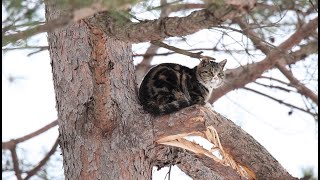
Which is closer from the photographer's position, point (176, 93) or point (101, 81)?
point (101, 81)

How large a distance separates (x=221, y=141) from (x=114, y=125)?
1.93 feet

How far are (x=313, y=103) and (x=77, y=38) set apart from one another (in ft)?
7.02

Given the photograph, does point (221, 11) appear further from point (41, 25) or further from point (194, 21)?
point (41, 25)

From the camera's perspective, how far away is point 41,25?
8.70ft

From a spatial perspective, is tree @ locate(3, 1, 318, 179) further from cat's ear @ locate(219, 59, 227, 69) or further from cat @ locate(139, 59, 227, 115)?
cat's ear @ locate(219, 59, 227, 69)

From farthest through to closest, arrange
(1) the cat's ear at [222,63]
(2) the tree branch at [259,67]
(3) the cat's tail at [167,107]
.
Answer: (1) the cat's ear at [222,63]
(2) the tree branch at [259,67]
(3) the cat's tail at [167,107]

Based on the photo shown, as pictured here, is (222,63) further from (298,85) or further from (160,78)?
(160,78)

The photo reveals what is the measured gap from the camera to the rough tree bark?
12.1 feet

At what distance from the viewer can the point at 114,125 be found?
3734 mm

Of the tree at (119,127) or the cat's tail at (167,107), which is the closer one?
the tree at (119,127)

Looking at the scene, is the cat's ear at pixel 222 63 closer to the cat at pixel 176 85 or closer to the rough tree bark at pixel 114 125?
the cat at pixel 176 85

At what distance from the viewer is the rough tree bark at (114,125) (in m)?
3.69

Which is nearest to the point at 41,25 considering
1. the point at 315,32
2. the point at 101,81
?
the point at 101,81

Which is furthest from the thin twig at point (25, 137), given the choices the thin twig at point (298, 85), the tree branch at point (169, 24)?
the thin twig at point (298, 85)
